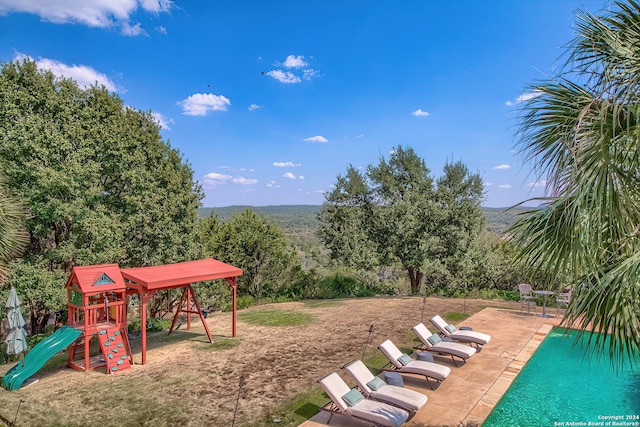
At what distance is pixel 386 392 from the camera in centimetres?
760

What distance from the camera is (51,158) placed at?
13711mm

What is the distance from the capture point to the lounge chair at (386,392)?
7121mm

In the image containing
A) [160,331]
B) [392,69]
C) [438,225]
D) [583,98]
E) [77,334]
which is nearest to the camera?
[583,98]

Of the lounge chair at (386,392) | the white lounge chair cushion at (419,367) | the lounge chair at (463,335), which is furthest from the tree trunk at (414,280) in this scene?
the lounge chair at (386,392)

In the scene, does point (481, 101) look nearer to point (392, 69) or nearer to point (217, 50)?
point (392, 69)

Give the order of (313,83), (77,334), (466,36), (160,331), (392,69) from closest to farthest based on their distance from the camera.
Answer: (77,334), (160,331), (466,36), (392,69), (313,83)

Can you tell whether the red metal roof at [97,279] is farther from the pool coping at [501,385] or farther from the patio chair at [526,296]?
the patio chair at [526,296]

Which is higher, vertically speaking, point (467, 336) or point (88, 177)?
point (88, 177)

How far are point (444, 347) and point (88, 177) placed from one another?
13.9 metres

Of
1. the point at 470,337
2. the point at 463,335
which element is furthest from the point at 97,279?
the point at 470,337

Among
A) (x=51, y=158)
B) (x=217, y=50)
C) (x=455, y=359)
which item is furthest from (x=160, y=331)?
(x=217, y=50)

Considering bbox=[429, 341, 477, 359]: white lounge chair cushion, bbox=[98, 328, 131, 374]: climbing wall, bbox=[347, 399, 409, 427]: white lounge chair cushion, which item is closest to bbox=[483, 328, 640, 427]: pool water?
bbox=[429, 341, 477, 359]: white lounge chair cushion

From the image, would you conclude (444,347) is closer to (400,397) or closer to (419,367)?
(419,367)

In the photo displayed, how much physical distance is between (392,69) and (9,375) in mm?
22768
